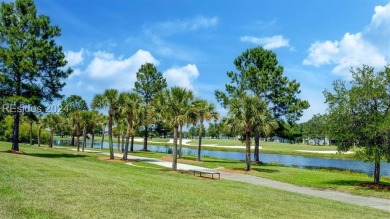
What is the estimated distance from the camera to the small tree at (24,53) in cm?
4231

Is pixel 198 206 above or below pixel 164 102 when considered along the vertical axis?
below

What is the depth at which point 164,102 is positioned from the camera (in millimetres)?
34688

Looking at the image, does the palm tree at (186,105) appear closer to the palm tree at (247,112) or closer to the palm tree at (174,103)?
the palm tree at (174,103)

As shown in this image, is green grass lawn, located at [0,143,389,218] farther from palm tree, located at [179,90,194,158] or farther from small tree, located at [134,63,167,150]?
small tree, located at [134,63,167,150]

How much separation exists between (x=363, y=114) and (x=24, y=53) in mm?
34388

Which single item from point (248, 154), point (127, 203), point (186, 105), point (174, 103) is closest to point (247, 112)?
point (248, 154)

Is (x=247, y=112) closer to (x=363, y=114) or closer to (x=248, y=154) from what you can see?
(x=248, y=154)

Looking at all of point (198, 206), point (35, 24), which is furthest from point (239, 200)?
point (35, 24)

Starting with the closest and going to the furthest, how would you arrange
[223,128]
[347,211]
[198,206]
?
[198,206] → [347,211] → [223,128]

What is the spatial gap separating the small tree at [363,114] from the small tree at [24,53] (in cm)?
3087

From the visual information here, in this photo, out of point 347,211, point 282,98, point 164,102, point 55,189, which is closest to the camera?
point 55,189

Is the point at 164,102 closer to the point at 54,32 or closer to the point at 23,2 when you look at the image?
the point at 54,32

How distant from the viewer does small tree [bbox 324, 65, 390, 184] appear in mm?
27984

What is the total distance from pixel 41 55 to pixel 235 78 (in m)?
26.6
